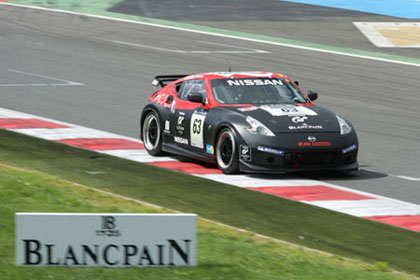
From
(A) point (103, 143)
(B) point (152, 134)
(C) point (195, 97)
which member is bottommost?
(A) point (103, 143)

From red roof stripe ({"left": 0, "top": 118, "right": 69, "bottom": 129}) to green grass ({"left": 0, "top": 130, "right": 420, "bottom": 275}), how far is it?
2323 millimetres

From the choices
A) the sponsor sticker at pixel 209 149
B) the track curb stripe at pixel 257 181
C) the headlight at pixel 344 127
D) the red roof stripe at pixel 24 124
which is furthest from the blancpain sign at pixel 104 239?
the red roof stripe at pixel 24 124

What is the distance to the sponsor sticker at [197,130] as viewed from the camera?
570 inches

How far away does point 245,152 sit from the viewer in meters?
13.7

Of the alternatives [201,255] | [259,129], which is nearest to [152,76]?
[259,129]

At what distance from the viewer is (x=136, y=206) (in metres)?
11.2

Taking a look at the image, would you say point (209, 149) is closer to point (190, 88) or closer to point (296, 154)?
point (190, 88)

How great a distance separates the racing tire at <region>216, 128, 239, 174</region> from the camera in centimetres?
1377

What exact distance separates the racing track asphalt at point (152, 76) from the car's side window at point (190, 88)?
6.64 feet

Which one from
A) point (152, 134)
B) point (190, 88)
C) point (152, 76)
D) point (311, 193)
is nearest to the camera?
point (311, 193)

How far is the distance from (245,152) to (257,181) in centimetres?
43

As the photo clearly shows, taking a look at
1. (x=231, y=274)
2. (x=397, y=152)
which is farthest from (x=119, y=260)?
(x=397, y=152)

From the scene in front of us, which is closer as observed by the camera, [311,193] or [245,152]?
[311,193]

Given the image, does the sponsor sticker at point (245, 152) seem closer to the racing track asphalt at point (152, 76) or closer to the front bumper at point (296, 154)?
the front bumper at point (296, 154)
